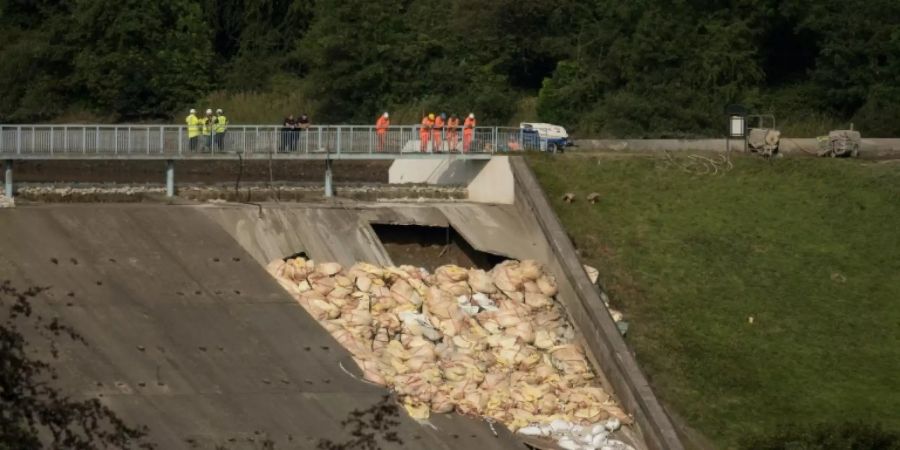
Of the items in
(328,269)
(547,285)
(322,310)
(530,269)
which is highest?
(328,269)

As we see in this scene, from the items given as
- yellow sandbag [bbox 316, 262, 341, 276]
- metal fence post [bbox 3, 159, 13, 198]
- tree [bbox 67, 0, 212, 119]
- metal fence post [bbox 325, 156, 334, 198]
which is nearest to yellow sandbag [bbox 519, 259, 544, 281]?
yellow sandbag [bbox 316, 262, 341, 276]

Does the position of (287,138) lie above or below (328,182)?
above

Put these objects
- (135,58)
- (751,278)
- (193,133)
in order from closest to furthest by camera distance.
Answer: (751,278), (193,133), (135,58)

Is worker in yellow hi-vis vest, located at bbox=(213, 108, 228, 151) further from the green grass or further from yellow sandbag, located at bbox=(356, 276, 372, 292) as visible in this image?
the green grass

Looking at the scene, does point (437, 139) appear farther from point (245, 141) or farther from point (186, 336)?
point (186, 336)

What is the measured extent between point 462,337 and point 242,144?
8.03 meters

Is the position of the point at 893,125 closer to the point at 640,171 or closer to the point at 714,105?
the point at 714,105

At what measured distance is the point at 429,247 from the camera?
3981cm

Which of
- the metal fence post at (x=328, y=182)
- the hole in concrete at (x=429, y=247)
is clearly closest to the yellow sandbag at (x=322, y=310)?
the hole in concrete at (x=429, y=247)

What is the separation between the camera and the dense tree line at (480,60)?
2343 inches

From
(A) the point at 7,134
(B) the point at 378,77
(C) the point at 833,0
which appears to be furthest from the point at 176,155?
(C) the point at 833,0

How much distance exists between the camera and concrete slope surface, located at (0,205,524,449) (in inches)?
1235

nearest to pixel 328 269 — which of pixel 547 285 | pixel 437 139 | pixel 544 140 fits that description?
pixel 547 285

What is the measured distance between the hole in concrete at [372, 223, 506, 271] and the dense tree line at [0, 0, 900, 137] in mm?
17459
